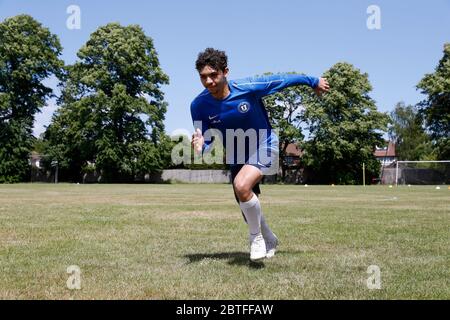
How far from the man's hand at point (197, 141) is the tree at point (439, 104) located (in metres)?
53.5

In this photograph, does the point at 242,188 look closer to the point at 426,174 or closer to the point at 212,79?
the point at 212,79

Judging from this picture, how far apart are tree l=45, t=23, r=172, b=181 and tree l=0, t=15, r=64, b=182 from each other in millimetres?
3233

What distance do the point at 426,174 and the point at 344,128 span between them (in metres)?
10.3

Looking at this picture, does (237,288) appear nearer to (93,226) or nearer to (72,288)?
(72,288)

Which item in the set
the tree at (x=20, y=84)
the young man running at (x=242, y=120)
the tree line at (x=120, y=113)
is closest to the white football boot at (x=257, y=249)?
the young man running at (x=242, y=120)

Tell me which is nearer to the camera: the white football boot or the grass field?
the grass field

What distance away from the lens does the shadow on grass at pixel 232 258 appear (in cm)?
615

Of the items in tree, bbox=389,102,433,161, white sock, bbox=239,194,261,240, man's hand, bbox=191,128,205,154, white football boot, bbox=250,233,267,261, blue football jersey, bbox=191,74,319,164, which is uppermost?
tree, bbox=389,102,433,161

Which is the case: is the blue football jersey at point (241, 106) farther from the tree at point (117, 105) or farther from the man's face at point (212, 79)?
the tree at point (117, 105)

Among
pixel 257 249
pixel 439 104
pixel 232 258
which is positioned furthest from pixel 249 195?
pixel 439 104

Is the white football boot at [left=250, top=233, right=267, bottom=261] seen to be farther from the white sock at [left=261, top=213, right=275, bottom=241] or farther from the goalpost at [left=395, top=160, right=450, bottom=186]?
the goalpost at [left=395, top=160, right=450, bottom=186]

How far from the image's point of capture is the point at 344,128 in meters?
58.7

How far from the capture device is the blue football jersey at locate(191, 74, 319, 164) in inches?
253

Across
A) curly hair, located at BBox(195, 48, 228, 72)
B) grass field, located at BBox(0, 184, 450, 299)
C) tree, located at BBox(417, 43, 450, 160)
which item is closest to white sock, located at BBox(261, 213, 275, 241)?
grass field, located at BBox(0, 184, 450, 299)
